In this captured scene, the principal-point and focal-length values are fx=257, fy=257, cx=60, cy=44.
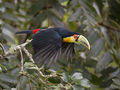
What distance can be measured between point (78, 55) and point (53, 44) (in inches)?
28.3

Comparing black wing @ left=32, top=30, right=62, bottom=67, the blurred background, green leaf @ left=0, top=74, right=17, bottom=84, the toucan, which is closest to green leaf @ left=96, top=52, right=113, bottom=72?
the blurred background

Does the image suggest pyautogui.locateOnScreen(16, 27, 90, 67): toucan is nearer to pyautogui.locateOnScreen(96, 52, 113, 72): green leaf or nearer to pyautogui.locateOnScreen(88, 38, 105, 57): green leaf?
pyautogui.locateOnScreen(88, 38, 105, 57): green leaf

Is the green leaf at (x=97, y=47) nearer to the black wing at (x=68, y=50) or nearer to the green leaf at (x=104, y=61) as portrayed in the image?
the green leaf at (x=104, y=61)

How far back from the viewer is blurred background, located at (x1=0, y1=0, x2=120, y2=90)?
1526 mm

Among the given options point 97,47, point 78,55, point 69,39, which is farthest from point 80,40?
point 78,55

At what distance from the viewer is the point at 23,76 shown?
5.27 ft

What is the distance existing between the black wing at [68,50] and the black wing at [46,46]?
0.12 metres

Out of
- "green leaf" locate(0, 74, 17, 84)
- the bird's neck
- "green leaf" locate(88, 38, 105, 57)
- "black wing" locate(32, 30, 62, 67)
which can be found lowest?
"green leaf" locate(0, 74, 17, 84)


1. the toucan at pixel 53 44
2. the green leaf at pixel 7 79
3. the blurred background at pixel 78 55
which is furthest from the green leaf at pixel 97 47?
the green leaf at pixel 7 79

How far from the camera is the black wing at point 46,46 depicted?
5.85 feet

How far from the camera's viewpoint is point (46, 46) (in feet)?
6.17

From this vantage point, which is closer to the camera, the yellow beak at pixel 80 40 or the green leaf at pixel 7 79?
the green leaf at pixel 7 79

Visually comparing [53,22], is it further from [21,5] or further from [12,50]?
[12,50]

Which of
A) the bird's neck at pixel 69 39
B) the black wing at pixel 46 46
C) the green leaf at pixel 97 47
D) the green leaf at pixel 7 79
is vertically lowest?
the green leaf at pixel 7 79
